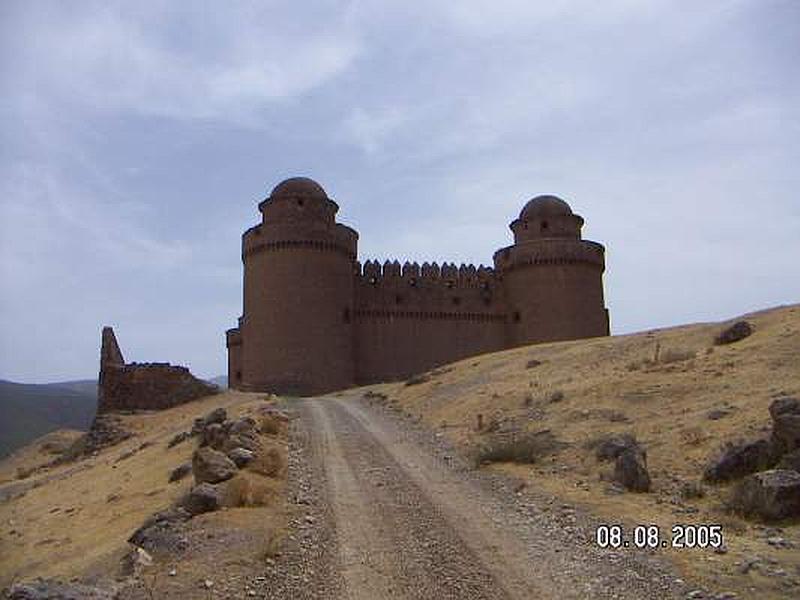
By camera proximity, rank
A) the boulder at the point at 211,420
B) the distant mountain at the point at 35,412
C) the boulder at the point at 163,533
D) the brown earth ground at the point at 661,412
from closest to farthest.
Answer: the brown earth ground at the point at 661,412
the boulder at the point at 163,533
the boulder at the point at 211,420
the distant mountain at the point at 35,412

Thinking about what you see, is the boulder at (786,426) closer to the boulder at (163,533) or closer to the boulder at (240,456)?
the boulder at (163,533)

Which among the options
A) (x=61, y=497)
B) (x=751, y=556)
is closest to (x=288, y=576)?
(x=751, y=556)

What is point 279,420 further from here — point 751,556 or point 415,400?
point 751,556

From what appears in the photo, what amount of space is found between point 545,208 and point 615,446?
109 ft

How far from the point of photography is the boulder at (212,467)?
10.2 m

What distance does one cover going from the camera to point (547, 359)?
2345 centimetres

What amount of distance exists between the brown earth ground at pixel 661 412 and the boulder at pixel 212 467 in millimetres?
3864

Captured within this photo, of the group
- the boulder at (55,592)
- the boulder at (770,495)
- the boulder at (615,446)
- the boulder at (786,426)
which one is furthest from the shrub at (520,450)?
the boulder at (55,592)

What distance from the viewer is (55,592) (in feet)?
20.2

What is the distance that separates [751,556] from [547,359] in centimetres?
1649

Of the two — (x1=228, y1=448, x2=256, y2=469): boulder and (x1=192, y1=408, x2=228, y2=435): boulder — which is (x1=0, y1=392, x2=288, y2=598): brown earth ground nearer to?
(x1=228, y1=448, x2=256, y2=469): boulder

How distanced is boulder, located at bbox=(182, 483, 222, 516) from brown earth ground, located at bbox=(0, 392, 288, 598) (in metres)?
0.19

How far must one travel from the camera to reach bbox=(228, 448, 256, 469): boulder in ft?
36.7

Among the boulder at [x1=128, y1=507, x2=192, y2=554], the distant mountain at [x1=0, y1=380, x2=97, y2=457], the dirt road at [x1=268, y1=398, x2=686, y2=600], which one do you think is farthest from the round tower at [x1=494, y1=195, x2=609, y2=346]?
the distant mountain at [x1=0, y1=380, x2=97, y2=457]
